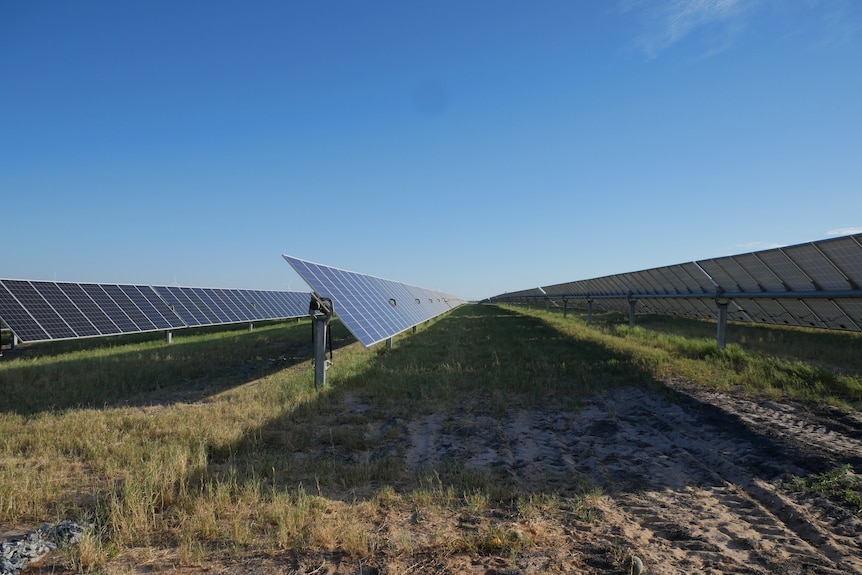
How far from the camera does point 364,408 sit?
7973mm

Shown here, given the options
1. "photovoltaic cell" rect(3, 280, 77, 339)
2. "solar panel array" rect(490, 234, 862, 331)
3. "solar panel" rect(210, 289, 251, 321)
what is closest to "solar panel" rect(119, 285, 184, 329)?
"photovoltaic cell" rect(3, 280, 77, 339)

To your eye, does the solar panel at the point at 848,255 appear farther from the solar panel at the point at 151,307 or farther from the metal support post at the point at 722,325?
the solar panel at the point at 151,307

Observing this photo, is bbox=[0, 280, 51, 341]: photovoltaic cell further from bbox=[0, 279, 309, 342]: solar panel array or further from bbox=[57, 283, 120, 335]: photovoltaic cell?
bbox=[57, 283, 120, 335]: photovoltaic cell

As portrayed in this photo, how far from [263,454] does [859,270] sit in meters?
12.2

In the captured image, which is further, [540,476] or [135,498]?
[540,476]

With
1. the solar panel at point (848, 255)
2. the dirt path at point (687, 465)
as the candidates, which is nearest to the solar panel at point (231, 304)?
the dirt path at point (687, 465)

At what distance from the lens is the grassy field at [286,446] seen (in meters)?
3.64

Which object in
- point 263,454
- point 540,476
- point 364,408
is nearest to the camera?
point 540,476

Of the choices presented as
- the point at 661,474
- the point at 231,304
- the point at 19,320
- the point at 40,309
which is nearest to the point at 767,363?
the point at 661,474

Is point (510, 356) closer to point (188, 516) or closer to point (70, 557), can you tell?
point (188, 516)

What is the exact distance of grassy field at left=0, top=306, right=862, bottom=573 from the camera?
364 centimetres

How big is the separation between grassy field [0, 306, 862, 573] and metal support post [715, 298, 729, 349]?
435 mm

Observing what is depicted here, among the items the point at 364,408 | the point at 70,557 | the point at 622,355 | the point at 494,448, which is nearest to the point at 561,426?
the point at 494,448

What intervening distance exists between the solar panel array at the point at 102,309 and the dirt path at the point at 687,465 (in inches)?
587
